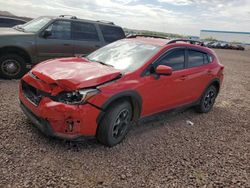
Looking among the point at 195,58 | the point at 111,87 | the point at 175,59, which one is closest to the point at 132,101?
the point at 111,87

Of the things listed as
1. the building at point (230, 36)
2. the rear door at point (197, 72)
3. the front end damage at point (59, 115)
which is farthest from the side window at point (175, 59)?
the building at point (230, 36)

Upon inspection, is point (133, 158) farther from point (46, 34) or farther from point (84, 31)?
point (84, 31)

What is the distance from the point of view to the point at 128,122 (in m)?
4.41

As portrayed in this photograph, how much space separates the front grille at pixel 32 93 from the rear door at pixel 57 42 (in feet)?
12.0

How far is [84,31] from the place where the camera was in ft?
28.1

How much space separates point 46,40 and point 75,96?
15.6ft

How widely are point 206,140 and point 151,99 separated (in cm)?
141

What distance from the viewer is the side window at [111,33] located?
899cm

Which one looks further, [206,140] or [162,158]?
[206,140]

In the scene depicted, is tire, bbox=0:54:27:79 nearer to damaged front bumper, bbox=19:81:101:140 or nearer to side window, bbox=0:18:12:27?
damaged front bumper, bbox=19:81:101:140

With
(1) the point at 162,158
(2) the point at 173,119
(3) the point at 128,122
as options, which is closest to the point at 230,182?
(1) the point at 162,158

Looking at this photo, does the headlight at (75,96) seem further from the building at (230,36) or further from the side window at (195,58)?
the building at (230,36)

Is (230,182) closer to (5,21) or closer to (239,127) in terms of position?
(239,127)

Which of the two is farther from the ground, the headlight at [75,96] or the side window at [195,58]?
the side window at [195,58]
